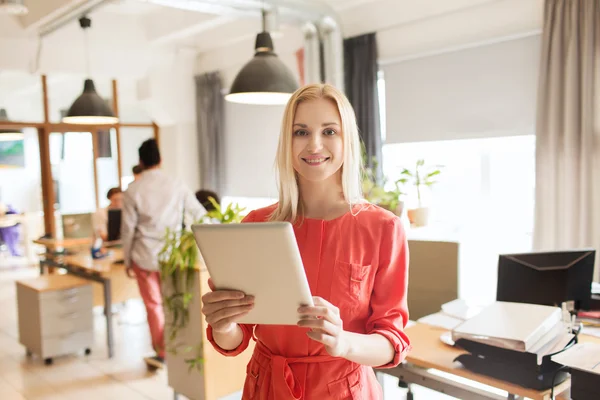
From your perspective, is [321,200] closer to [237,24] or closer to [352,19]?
[352,19]

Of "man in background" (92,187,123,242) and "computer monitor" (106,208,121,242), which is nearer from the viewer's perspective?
"computer monitor" (106,208,121,242)

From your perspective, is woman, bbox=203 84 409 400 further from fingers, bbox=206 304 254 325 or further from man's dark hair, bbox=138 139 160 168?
man's dark hair, bbox=138 139 160 168

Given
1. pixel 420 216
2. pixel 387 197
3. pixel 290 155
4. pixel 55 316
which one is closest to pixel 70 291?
pixel 55 316

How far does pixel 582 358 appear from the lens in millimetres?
1589

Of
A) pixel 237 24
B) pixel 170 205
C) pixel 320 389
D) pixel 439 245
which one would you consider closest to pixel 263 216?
pixel 320 389

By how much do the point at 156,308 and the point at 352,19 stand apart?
12.5 feet

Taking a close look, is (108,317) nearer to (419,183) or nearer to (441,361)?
(419,183)

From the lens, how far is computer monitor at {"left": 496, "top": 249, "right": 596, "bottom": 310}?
2209mm

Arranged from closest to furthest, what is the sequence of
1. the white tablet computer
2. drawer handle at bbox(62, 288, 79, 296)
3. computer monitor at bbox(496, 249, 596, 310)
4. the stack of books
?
1. the white tablet computer
2. the stack of books
3. computer monitor at bbox(496, 249, 596, 310)
4. drawer handle at bbox(62, 288, 79, 296)

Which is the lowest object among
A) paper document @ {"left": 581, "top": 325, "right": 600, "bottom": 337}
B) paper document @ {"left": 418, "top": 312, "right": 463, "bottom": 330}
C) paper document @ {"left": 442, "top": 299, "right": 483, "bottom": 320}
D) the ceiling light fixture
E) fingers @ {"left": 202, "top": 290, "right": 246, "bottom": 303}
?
paper document @ {"left": 581, "top": 325, "right": 600, "bottom": 337}

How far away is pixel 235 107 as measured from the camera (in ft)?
24.7

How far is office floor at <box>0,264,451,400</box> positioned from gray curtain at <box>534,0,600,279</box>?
1839mm

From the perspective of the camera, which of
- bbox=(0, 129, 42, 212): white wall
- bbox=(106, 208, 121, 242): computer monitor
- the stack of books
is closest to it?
the stack of books

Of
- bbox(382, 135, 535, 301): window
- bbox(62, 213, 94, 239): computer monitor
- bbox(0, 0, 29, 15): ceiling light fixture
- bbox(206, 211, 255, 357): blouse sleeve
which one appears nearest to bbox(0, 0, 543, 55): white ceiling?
bbox(0, 0, 29, 15): ceiling light fixture
